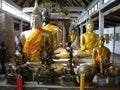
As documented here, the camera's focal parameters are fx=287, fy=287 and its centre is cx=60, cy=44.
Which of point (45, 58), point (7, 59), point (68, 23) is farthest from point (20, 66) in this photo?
point (68, 23)

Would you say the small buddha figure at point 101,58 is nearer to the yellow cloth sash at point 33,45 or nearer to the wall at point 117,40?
the yellow cloth sash at point 33,45

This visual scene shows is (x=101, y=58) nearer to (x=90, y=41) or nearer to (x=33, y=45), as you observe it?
(x=33, y=45)

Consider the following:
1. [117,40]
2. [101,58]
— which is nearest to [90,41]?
[101,58]

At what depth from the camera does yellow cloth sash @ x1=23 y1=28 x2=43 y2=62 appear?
16.1 ft

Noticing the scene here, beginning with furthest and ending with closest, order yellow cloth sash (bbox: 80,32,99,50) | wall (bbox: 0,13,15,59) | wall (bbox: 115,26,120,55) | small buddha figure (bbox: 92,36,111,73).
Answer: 1. wall (bbox: 115,26,120,55)
2. yellow cloth sash (bbox: 80,32,99,50)
3. wall (bbox: 0,13,15,59)
4. small buddha figure (bbox: 92,36,111,73)

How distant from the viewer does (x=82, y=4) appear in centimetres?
1580

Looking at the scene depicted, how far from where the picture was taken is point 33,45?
4.96 metres


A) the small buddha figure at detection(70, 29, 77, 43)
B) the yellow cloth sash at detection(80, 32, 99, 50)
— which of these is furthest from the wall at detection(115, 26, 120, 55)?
the yellow cloth sash at detection(80, 32, 99, 50)

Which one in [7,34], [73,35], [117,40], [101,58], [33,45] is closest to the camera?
[101,58]

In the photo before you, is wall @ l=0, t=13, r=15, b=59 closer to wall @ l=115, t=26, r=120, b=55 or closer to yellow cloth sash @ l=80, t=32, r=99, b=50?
yellow cloth sash @ l=80, t=32, r=99, b=50

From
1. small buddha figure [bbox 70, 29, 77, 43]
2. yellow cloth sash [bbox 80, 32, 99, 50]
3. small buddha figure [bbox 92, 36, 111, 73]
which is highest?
small buddha figure [bbox 70, 29, 77, 43]

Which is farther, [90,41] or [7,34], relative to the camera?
[90,41]

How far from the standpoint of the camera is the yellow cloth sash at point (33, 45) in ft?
16.1

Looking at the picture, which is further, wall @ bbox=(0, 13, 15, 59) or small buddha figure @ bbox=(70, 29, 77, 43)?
small buddha figure @ bbox=(70, 29, 77, 43)
